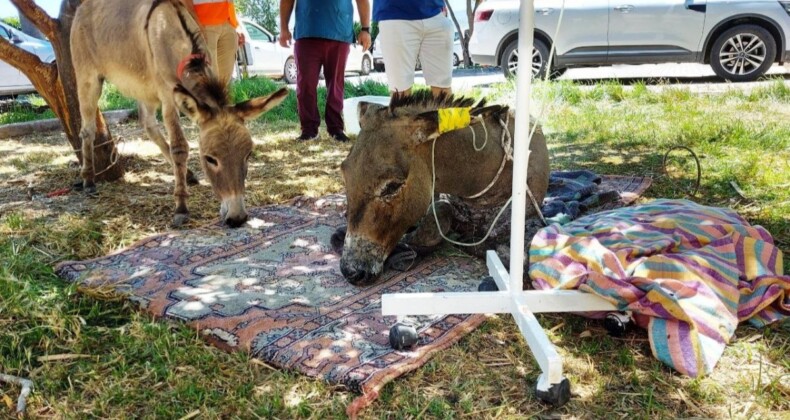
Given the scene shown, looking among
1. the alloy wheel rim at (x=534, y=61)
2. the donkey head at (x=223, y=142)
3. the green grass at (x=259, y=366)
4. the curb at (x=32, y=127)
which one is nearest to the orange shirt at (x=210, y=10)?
the donkey head at (x=223, y=142)

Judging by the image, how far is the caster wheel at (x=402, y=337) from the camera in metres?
2.54

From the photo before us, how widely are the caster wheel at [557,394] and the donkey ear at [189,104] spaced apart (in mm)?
3165

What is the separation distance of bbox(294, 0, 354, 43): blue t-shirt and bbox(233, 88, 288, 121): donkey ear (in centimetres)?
342

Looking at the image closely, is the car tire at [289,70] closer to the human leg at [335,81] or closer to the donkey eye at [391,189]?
the human leg at [335,81]

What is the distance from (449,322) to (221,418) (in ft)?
3.72

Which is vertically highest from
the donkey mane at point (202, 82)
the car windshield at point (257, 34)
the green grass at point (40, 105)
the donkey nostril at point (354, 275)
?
the car windshield at point (257, 34)

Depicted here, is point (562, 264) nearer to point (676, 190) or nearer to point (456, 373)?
point (456, 373)

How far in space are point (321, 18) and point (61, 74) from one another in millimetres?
3191

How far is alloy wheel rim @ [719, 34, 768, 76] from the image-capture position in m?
10.4

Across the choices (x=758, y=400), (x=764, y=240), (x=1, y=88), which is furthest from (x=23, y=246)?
(x=1, y=88)

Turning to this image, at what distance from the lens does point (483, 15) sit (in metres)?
11.8

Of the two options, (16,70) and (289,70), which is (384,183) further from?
(289,70)

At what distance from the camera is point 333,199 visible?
503 centimetres

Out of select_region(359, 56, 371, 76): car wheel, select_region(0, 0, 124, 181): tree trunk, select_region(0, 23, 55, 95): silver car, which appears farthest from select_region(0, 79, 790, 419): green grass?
select_region(359, 56, 371, 76): car wheel
